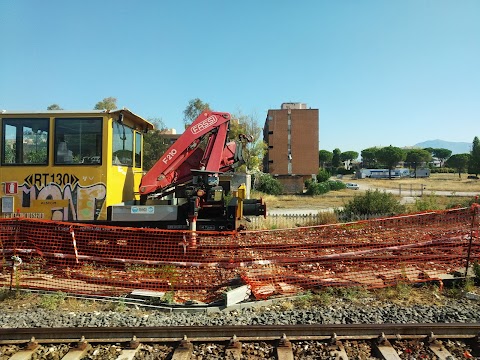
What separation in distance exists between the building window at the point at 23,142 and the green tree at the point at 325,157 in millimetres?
125750

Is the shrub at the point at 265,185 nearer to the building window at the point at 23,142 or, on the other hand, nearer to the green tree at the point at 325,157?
the building window at the point at 23,142

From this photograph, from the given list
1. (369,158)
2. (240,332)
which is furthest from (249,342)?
(369,158)

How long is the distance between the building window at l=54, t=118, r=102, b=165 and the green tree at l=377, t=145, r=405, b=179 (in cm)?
10148

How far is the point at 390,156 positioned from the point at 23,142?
104949 mm

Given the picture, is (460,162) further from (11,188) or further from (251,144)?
(11,188)

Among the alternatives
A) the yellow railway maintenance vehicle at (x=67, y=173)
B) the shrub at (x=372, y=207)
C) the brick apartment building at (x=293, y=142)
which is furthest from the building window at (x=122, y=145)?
the brick apartment building at (x=293, y=142)

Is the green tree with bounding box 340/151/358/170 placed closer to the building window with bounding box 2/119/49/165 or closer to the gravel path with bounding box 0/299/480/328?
the building window with bounding box 2/119/49/165

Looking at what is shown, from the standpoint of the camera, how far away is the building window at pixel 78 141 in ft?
25.3

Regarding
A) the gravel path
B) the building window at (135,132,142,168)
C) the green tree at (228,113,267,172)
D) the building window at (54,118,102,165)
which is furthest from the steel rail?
the green tree at (228,113,267,172)

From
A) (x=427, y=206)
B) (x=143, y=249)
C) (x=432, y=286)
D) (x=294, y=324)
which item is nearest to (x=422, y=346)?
(x=294, y=324)

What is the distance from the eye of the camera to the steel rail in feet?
14.8

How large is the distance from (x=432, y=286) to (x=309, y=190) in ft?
137

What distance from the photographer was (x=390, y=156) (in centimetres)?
10194

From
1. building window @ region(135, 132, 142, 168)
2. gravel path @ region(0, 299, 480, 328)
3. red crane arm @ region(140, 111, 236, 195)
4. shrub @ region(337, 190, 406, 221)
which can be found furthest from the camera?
shrub @ region(337, 190, 406, 221)
